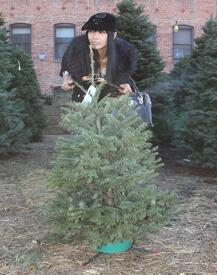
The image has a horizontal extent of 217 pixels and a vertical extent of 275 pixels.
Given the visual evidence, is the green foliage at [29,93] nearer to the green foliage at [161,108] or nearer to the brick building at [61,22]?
the green foliage at [161,108]

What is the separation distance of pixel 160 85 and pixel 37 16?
2295 centimetres

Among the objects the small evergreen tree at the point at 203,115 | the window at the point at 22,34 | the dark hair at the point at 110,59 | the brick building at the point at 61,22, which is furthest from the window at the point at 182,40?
the dark hair at the point at 110,59

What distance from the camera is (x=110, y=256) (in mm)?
3375

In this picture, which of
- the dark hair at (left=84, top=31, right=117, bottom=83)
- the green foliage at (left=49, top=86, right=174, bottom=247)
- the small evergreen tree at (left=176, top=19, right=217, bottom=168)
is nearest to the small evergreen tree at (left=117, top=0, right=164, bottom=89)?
the small evergreen tree at (left=176, top=19, right=217, bottom=168)

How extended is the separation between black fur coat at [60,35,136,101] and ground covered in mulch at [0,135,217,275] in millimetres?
1281

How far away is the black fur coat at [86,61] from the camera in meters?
4.77

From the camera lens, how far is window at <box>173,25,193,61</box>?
2998cm

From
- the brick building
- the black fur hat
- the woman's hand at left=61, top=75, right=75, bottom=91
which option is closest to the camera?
the black fur hat

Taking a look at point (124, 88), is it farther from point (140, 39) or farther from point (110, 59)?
point (140, 39)

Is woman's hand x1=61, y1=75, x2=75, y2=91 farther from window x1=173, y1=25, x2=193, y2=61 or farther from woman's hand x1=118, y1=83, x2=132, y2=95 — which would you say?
window x1=173, y1=25, x2=193, y2=61

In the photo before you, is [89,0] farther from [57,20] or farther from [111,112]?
[111,112]

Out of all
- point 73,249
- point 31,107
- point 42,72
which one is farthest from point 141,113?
point 42,72

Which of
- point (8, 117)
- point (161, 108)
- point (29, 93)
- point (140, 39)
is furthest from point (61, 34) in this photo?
point (8, 117)

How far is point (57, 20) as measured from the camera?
29375 mm
